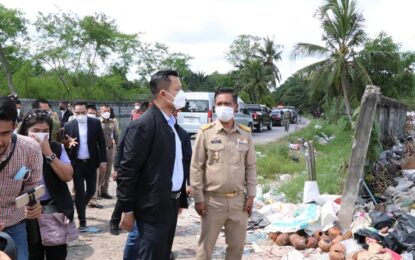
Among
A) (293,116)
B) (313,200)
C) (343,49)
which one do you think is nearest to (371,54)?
(343,49)

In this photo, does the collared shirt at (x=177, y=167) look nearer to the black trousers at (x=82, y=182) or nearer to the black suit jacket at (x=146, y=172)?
the black suit jacket at (x=146, y=172)

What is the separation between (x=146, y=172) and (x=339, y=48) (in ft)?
79.0

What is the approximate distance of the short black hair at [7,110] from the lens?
7.54ft

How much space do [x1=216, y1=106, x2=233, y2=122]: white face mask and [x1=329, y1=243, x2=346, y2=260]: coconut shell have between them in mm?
2016

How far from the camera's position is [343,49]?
2506 centimetres

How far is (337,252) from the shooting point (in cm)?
485

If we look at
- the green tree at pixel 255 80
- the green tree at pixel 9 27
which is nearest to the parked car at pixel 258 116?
the green tree at pixel 9 27

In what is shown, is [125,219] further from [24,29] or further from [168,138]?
[24,29]

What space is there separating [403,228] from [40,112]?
155 inches

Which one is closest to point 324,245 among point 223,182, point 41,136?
point 223,182

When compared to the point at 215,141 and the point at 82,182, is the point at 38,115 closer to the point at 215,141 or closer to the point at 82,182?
the point at 215,141

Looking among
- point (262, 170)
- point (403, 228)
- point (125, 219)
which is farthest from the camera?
point (262, 170)

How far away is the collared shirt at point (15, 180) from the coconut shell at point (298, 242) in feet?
11.9

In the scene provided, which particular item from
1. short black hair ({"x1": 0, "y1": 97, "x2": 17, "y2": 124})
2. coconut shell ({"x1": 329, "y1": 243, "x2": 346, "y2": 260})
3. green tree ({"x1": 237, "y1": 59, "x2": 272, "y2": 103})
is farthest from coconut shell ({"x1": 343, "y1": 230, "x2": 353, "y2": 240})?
green tree ({"x1": 237, "y1": 59, "x2": 272, "y2": 103})
